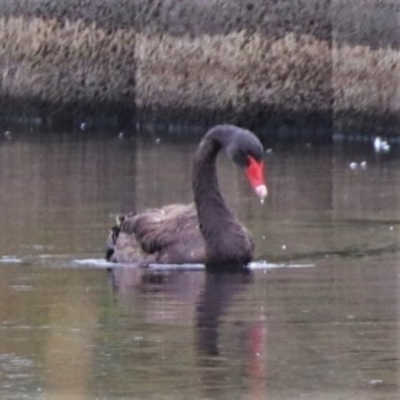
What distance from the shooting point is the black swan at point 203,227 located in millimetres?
13156

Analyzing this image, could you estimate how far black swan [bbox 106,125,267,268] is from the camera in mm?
13156

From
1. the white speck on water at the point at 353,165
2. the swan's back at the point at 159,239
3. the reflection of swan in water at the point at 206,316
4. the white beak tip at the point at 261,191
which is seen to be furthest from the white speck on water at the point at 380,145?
the reflection of swan in water at the point at 206,316

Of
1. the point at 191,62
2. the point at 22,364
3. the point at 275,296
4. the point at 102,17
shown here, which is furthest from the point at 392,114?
the point at 22,364

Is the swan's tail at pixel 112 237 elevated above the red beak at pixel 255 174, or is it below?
below

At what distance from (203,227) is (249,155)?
0.56 m

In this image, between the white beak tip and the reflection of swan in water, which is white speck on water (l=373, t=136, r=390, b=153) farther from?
the reflection of swan in water

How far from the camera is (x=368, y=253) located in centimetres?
1343

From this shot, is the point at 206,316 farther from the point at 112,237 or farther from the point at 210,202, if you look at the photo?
the point at 112,237

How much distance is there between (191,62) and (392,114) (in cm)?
306

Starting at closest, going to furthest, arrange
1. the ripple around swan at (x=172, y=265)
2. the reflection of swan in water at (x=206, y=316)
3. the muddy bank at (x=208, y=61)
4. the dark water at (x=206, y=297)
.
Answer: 1. the dark water at (x=206, y=297)
2. the reflection of swan in water at (x=206, y=316)
3. the ripple around swan at (x=172, y=265)
4. the muddy bank at (x=208, y=61)

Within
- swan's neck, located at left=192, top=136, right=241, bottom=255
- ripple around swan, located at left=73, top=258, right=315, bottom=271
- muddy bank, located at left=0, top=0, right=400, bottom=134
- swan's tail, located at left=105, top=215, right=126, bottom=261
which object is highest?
muddy bank, located at left=0, top=0, right=400, bottom=134

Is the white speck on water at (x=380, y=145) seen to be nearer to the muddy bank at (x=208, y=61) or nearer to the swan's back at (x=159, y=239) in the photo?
the muddy bank at (x=208, y=61)

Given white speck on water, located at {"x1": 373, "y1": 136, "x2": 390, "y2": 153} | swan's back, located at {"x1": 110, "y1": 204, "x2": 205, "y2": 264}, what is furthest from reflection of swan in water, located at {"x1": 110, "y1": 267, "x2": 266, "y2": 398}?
white speck on water, located at {"x1": 373, "y1": 136, "x2": 390, "y2": 153}

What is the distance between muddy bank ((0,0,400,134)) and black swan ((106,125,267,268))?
8.15 metres
